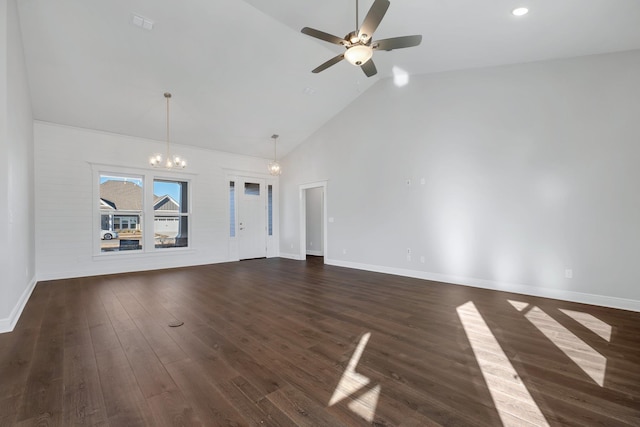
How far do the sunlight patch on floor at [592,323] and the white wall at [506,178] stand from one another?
680 millimetres

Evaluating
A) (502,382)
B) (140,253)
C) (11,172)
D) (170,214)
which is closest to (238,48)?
(11,172)

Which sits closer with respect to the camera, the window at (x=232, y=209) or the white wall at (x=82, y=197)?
the white wall at (x=82, y=197)

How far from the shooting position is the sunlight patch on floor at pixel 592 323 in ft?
9.72

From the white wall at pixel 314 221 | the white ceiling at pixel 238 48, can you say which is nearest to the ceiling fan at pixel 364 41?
the white ceiling at pixel 238 48

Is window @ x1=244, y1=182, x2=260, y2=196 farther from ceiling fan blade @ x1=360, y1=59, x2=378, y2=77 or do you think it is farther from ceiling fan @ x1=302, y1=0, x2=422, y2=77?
ceiling fan @ x1=302, y1=0, x2=422, y2=77

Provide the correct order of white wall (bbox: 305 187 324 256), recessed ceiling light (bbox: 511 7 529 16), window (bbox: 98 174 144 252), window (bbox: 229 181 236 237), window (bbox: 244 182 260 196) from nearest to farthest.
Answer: recessed ceiling light (bbox: 511 7 529 16) → window (bbox: 98 174 144 252) → window (bbox: 229 181 236 237) → window (bbox: 244 182 260 196) → white wall (bbox: 305 187 324 256)

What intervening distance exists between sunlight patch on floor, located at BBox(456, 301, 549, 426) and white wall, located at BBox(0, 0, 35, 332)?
477cm

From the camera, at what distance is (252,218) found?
8703 mm

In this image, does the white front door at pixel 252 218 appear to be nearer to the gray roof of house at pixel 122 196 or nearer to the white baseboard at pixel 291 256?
the white baseboard at pixel 291 256

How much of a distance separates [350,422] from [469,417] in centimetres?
74

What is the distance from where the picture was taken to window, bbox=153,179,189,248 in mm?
6984

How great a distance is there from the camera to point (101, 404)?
1.85m

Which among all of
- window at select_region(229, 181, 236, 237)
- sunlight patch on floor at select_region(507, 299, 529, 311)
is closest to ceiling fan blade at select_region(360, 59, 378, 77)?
sunlight patch on floor at select_region(507, 299, 529, 311)

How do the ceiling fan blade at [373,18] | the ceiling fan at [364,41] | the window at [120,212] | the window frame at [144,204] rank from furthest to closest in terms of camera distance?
the window at [120,212], the window frame at [144,204], the ceiling fan at [364,41], the ceiling fan blade at [373,18]
